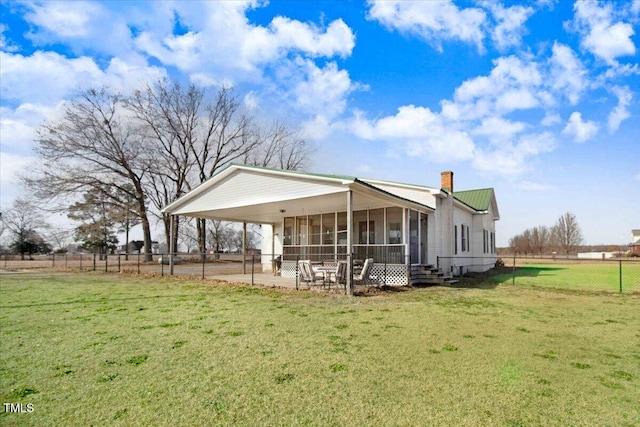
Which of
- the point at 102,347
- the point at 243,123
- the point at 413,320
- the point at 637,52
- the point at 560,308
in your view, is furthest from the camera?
the point at 243,123

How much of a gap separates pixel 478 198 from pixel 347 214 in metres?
13.4

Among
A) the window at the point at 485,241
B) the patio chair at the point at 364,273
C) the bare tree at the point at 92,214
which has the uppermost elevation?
the bare tree at the point at 92,214

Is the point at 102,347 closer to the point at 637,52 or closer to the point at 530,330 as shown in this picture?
the point at 530,330

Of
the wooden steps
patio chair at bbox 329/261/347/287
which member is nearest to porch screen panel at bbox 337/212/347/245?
the wooden steps

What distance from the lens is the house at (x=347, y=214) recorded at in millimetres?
13421

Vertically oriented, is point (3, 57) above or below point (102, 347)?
above

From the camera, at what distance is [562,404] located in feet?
11.5

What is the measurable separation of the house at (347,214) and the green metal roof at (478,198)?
1.40 meters

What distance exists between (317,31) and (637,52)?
34.3ft

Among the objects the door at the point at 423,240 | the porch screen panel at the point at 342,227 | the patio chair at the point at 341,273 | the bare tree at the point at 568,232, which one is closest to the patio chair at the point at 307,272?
the patio chair at the point at 341,273

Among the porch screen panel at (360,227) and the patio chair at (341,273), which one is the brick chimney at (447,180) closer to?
the porch screen panel at (360,227)

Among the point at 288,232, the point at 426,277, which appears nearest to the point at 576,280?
the point at 426,277

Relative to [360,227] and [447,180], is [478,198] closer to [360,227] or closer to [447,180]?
[447,180]

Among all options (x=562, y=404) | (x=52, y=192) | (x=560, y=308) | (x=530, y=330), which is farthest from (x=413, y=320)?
(x=52, y=192)
